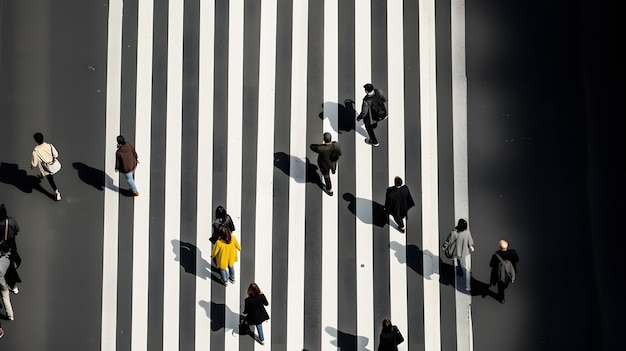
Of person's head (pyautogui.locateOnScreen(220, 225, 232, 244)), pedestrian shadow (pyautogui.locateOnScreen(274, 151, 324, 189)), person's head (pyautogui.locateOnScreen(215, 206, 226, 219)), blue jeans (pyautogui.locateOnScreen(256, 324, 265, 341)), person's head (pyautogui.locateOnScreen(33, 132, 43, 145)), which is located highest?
person's head (pyautogui.locateOnScreen(33, 132, 43, 145))

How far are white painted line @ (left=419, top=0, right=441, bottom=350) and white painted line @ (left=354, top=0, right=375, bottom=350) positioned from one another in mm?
1247

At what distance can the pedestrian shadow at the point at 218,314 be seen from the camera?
21.4 meters

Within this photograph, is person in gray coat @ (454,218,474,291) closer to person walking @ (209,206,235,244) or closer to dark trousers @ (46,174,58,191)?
person walking @ (209,206,235,244)

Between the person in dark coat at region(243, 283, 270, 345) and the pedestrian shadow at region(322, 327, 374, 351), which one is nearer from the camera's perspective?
the person in dark coat at region(243, 283, 270, 345)

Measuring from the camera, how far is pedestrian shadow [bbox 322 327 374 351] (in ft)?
70.0

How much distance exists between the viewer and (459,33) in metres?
23.9

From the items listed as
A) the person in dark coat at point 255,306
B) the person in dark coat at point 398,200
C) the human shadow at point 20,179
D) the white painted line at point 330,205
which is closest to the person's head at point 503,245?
the person in dark coat at point 398,200

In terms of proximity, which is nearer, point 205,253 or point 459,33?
point 205,253

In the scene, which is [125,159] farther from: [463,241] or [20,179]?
[463,241]

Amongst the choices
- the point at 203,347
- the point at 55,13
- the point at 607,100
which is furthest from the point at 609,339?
the point at 55,13

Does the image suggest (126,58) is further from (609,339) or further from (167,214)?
(609,339)

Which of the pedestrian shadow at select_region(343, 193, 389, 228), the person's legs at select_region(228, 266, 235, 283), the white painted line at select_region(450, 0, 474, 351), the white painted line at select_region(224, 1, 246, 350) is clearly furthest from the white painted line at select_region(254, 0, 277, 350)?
the white painted line at select_region(450, 0, 474, 351)

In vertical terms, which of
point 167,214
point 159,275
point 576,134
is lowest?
point 159,275

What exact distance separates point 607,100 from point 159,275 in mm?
11453
